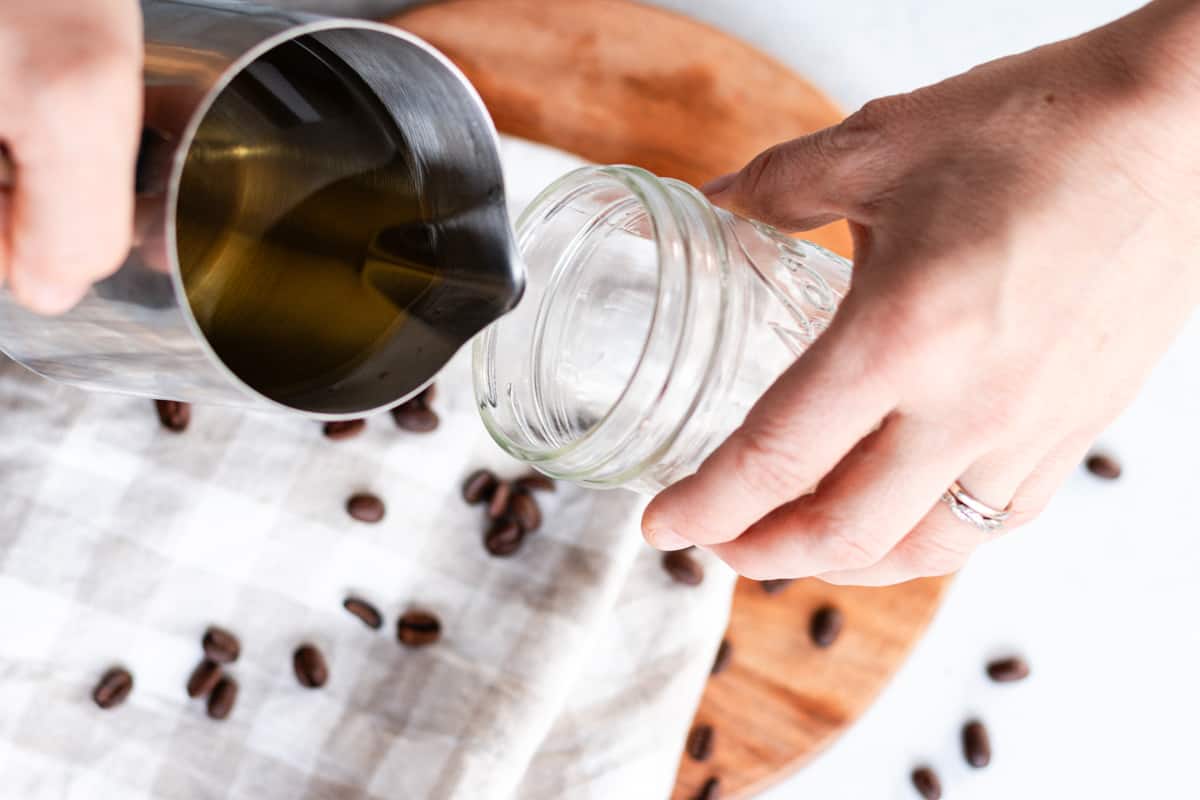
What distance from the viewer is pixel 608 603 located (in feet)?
3.49

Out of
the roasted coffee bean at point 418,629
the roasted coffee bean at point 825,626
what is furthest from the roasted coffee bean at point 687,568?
the roasted coffee bean at point 418,629

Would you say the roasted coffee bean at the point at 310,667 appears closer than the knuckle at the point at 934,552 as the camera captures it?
No

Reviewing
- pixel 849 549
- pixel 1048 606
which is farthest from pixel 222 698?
pixel 1048 606

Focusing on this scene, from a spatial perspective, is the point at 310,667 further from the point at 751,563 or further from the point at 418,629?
the point at 751,563

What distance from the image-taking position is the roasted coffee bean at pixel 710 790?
1.10m

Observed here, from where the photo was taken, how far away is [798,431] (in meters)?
0.53

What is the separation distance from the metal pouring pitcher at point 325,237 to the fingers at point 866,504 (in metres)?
0.23

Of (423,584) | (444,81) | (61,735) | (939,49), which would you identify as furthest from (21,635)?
(939,49)

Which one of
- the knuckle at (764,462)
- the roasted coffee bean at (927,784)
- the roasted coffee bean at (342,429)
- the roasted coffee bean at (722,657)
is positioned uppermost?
the knuckle at (764,462)

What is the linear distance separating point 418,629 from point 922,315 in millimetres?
714

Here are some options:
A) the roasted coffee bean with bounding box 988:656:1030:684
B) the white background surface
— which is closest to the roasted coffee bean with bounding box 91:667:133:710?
the white background surface

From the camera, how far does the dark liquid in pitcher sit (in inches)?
26.0

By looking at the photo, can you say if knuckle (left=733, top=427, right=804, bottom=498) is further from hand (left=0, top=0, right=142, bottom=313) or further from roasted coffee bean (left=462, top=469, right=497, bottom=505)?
roasted coffee bean (left=462, top=469, right=497, bottom=505)

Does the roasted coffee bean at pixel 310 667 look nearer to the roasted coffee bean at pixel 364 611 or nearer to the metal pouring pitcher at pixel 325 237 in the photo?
the roasted coffee bean at pixel 364 611
